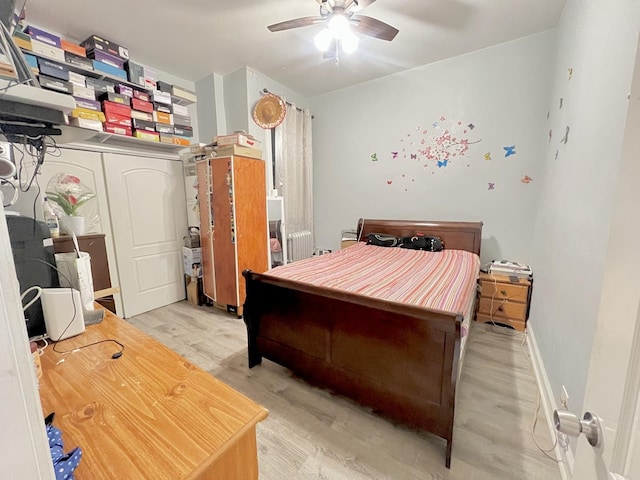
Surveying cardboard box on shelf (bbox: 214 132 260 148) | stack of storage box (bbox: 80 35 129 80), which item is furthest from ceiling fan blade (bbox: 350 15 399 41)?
stack of storage box (bbox: 80 35 129 80)

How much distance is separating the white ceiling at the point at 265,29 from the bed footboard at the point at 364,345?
2211 mm

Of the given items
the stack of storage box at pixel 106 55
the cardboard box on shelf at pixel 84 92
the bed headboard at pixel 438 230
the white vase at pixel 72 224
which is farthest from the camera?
the bed headboard at pixel 438 230

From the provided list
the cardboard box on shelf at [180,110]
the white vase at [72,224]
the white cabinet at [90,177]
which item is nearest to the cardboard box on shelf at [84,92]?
the white cabinet at [90,177]

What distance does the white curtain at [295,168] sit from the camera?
12.1 feet

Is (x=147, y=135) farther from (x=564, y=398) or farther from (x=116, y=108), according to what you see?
(x=564, y=398)

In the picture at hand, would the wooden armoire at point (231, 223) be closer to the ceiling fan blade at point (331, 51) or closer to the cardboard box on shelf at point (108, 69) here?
the cardboard box on shelf at point (108, 69)

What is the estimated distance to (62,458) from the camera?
56 centimetres

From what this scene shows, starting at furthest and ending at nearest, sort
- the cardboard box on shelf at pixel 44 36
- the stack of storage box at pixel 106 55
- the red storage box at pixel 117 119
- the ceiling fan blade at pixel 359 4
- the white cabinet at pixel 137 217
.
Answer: the white cabinet at pixel 137 217
the red storage box at pixel 117 119
the stack of storage box at pixel 106 55
the cardboard box on shelf at pixel 44 36
the ceiling fan blade at pixel 359 4

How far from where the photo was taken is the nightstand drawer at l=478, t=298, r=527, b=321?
8.39ft

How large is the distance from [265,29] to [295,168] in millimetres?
1654

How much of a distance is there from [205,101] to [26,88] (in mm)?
3080

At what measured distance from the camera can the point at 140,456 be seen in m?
0.61

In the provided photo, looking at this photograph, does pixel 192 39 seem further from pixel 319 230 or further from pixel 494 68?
pixel 494 68

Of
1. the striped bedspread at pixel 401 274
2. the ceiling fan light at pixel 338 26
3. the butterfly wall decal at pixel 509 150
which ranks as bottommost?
the striped bedspread at pixel 401 274
